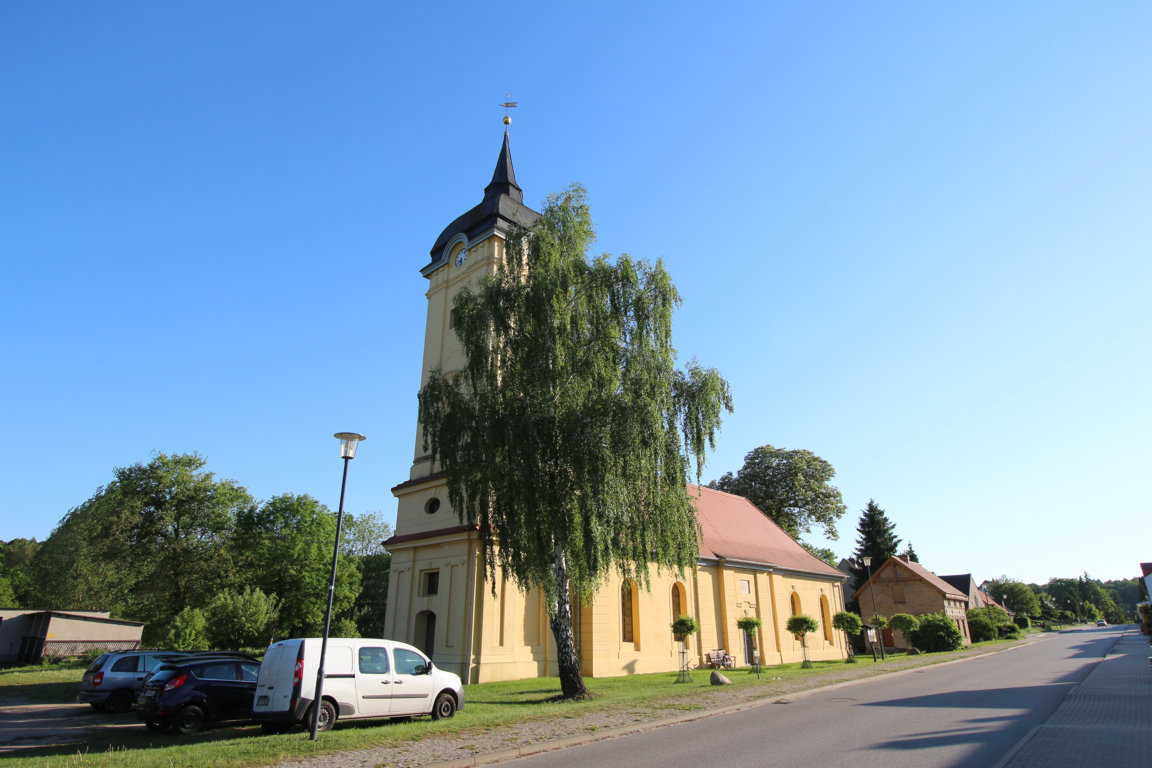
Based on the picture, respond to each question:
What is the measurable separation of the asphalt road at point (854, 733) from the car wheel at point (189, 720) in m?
8.33

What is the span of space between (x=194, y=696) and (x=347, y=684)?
390cm

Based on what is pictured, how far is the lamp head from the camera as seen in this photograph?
12273mm

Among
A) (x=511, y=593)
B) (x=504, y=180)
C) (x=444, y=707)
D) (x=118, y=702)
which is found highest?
(x=504, y=180)

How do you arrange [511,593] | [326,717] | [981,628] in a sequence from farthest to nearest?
[981,628] < [511,593] < [326,717]

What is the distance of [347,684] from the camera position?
1213 cm

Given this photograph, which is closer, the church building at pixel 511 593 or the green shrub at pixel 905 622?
the church building at pixel 511 593

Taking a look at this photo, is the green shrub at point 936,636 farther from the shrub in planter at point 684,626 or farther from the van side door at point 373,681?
the van side door at point 373,681

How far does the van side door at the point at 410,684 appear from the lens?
41.8 ft

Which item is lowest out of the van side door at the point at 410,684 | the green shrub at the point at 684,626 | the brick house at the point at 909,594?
the van side door at the point at 410,684

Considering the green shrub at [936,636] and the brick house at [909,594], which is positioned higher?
the brick house at [909,594]

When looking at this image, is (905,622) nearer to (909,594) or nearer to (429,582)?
(909,594)

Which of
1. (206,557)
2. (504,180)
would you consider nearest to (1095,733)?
(504,180)

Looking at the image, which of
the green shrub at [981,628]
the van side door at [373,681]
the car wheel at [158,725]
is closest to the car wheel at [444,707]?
the van side door at [373,681]

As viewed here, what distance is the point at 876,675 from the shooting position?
22.5m
